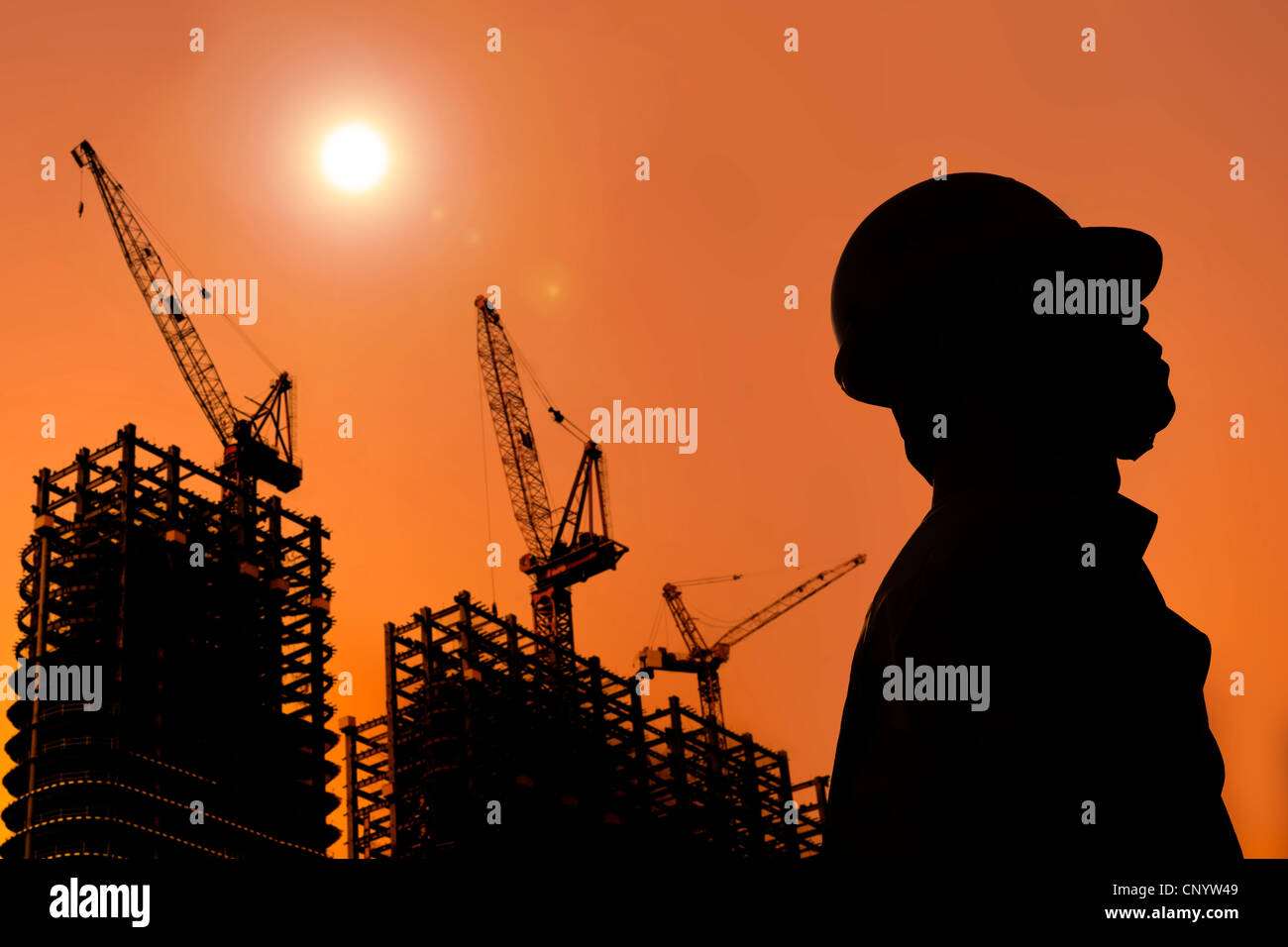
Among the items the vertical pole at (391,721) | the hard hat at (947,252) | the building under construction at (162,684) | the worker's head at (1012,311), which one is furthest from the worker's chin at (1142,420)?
the vertical pole at (391,721)

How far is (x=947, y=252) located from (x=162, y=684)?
90.4 metres

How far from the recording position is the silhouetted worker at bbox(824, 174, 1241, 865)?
329 centimetres

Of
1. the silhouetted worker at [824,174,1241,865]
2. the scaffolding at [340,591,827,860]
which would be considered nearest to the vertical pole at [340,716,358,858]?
the scaffolding at [340,591,827,860]

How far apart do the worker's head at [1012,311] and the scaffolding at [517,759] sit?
295ft

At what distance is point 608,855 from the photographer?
11.8ft

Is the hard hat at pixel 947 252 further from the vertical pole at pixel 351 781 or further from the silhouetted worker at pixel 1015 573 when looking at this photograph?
the vertical pole at pixel 351 781

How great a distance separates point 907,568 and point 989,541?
270 millimetres

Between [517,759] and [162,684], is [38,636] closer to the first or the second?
[162,684]

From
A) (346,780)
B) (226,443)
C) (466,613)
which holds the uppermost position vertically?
(226,443)

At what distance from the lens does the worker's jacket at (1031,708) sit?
10.7ft

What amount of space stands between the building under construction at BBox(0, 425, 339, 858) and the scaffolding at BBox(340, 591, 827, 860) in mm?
6534

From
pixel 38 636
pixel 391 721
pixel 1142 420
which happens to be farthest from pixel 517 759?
→ pixel 1142 420
